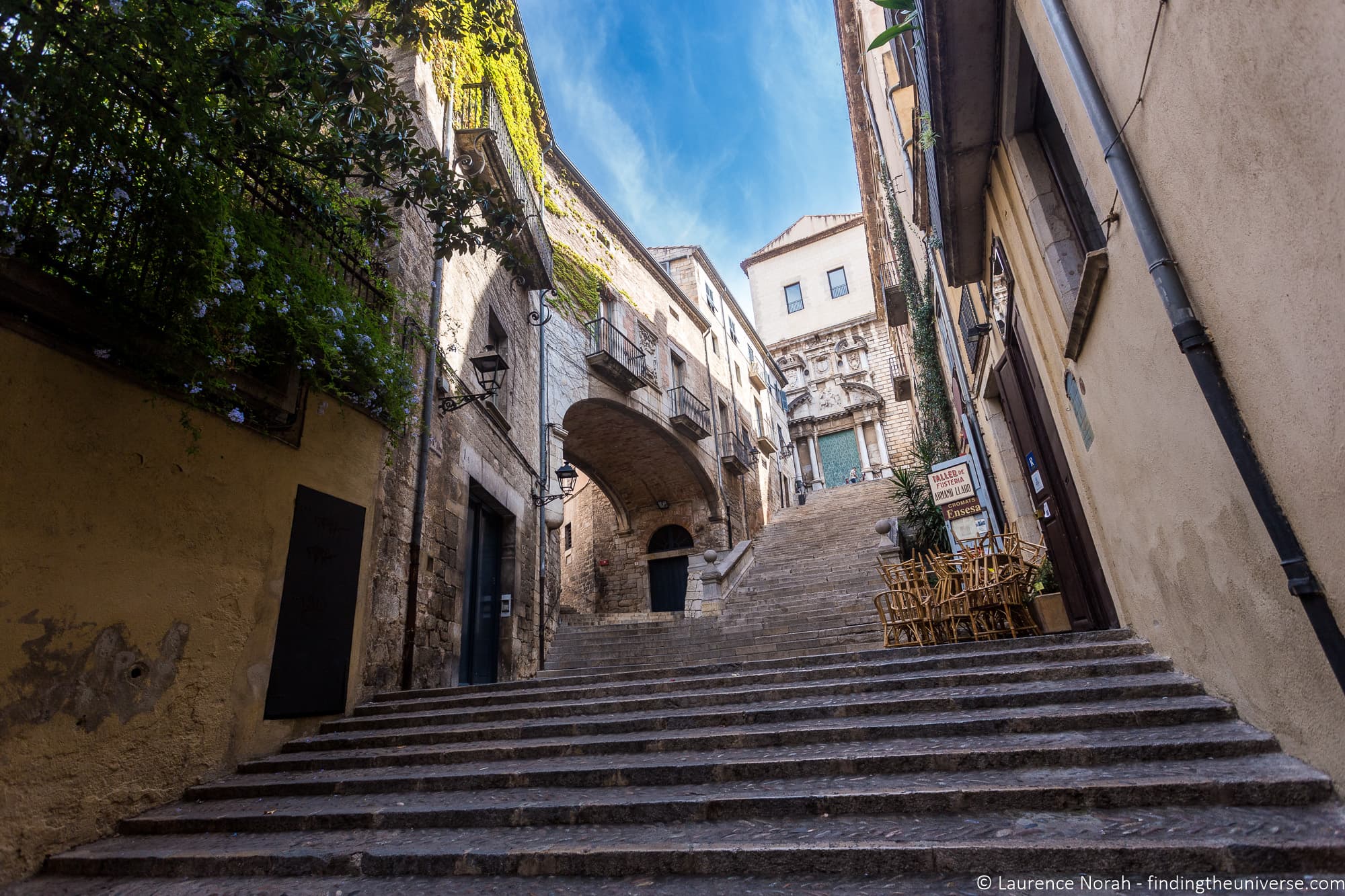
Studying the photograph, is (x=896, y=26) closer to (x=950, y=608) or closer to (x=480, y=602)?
(x=950, y=608)

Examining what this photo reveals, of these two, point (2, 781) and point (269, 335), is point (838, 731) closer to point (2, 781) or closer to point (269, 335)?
point (2, 781)

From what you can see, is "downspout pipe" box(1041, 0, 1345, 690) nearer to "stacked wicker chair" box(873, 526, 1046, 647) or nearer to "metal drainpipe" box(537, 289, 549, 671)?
"stacked wicker chair" box(873, 526, 1046, 647)

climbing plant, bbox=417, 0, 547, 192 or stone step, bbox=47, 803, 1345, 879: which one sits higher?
climbing plant, bbox=417, 0, 547, 192

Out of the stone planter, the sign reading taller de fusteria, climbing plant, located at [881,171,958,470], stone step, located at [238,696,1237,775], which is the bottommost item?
stone step, located at [238,696,1237,775]

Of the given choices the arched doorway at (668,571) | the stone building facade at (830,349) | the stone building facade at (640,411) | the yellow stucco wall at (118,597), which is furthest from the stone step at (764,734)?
the stone building facade at (830,349)

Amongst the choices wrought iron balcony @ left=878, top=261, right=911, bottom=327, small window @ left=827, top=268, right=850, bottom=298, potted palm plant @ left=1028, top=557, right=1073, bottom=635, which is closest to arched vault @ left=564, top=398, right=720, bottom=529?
wrought iron balcony @ left=878, top=261, right=911, bottom=327

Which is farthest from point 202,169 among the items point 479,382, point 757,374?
point 757,374

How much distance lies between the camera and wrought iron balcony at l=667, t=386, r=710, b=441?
16875 millimetres

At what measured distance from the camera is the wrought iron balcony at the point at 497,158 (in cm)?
919

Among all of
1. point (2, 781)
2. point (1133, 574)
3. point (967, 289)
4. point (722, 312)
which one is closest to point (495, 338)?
point (967, 289)

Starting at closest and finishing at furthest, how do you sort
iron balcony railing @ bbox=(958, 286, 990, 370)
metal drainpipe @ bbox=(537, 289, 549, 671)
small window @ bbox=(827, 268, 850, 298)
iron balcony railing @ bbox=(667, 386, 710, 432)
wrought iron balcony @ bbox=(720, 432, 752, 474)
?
iron balcony railing @ bbox=(958, 286, 990, 370) < metal drainpipe @ bbox=(537, 289, 549, 671) < iron balcony railing @ bbox=(667, 386, 710, 432) < wrought iron balcony @ bbox=(720, 432, 752, 474) < small window @ bbox=(827, 268, 850, 298)

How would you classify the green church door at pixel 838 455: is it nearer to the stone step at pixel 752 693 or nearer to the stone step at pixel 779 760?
the stone step at pixel 752 693

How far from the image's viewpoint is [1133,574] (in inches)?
161

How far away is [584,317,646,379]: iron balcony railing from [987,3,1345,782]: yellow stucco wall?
11.0 metres
